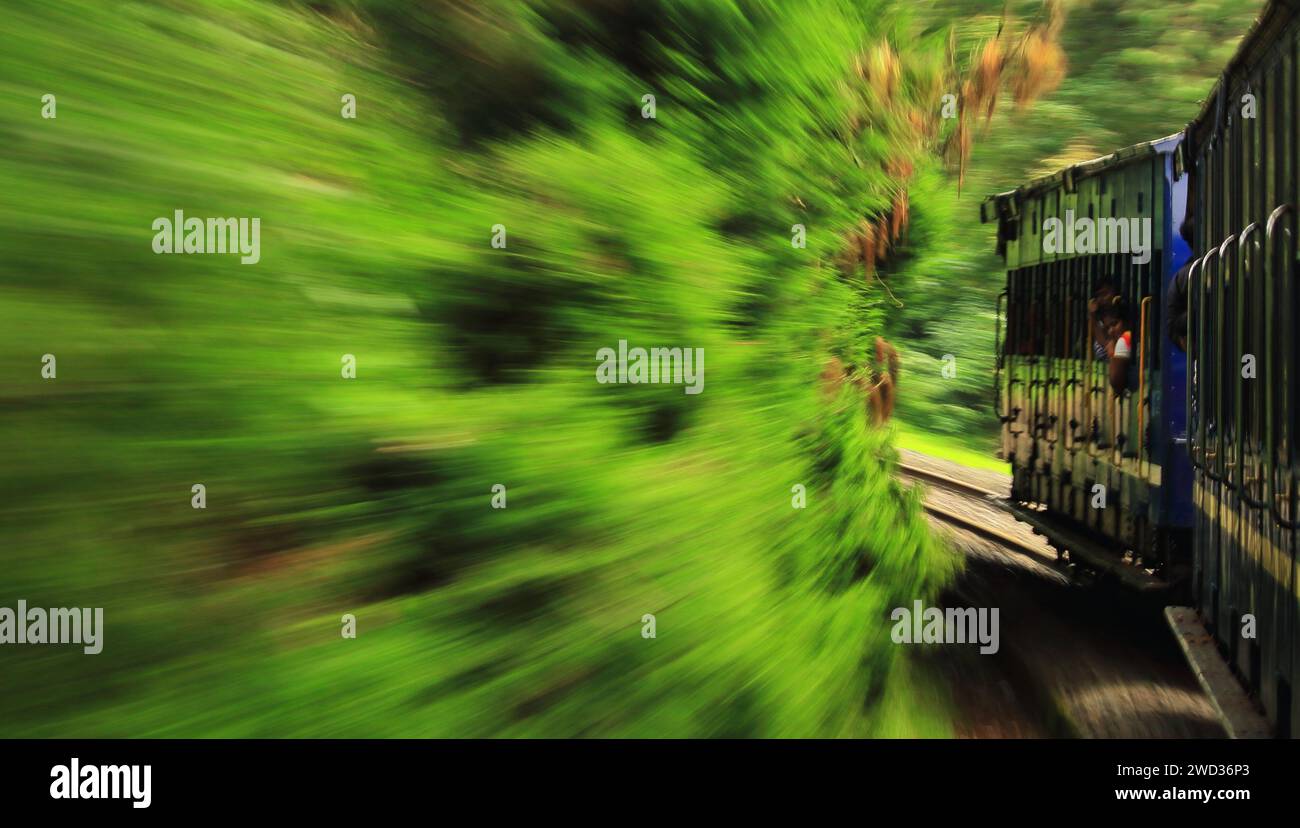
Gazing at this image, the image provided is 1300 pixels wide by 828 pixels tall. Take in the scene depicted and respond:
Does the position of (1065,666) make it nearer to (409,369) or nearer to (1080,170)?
(1080,170)

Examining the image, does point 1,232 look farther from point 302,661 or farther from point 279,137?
point 302,661

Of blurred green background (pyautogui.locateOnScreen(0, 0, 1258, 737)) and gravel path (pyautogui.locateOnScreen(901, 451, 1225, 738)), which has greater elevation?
blurred green background (pyautogui.locateOnScreen(0, 0, 1258, 737))

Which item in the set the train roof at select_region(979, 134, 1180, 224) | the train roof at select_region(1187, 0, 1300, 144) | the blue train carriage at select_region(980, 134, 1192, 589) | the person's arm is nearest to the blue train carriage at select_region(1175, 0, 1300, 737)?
the train roof at select_region(1187, 0, 1300, 144)

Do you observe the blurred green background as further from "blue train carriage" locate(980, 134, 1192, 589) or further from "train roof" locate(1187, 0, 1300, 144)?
"blue train carriage" locate(980, 134, 1192, 589)

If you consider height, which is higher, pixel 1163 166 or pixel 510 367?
pixel 1163 166

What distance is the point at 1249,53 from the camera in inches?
175

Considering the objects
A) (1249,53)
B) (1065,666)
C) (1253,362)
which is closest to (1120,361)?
(1065,666)

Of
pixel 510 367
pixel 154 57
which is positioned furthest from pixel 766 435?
pixel 154 57

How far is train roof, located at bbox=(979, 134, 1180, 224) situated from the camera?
7371mm

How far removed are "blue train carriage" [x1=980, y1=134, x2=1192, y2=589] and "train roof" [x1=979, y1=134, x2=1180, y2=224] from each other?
2 centimetres

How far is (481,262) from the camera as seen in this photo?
262cm

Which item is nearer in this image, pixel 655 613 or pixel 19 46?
pixel 19 46

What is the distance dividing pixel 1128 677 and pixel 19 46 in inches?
306

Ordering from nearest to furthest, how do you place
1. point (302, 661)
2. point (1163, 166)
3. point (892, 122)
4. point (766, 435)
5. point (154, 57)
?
point (154, 57), point (302, 661), point (766, 435), point (892, 122), point (1163, 166)
